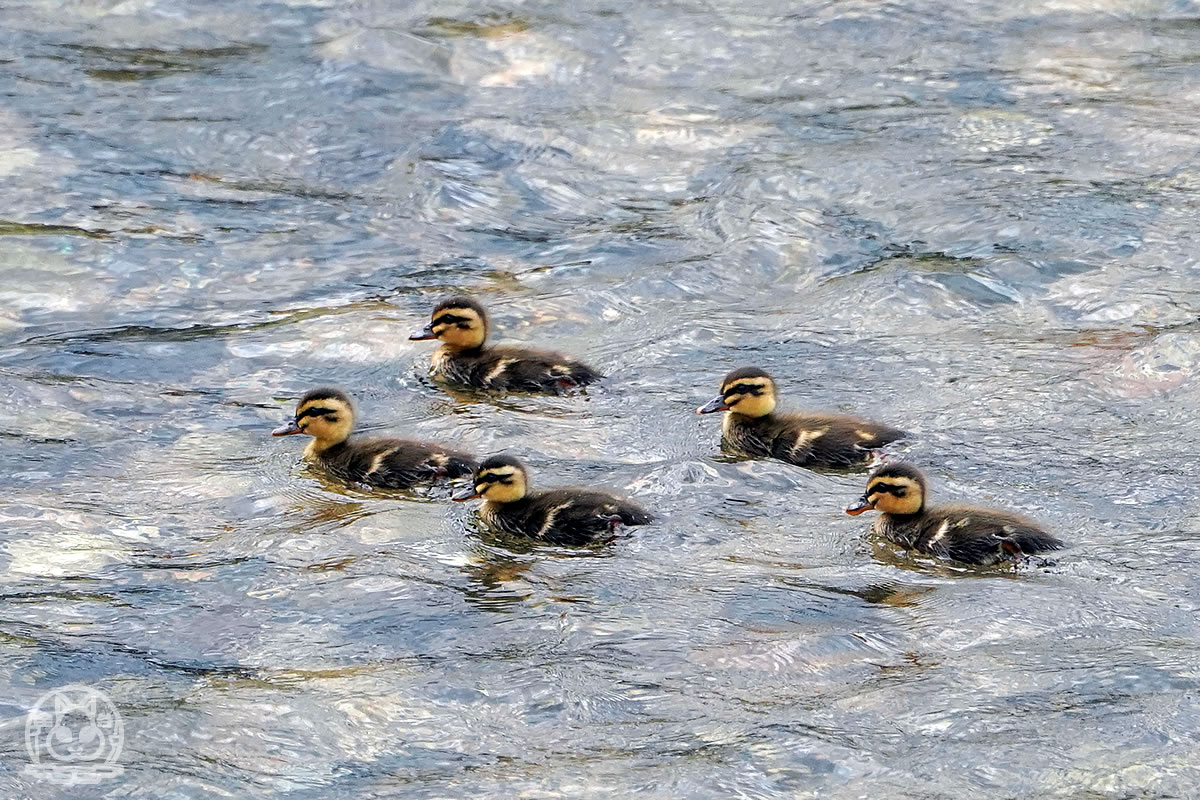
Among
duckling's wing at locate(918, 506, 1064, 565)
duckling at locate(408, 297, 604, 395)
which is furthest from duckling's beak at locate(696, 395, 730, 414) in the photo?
duckling's wing at locate(918, 506, 1064, 565)

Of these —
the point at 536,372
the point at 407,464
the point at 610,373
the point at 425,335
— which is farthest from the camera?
the point at 425,335

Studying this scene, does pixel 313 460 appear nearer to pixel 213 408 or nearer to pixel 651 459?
pixel 213 408

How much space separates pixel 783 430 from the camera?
7504 mm

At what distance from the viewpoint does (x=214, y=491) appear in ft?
23.0

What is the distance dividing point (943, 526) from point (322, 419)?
8.28 ft

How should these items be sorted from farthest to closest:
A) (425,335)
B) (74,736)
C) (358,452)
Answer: (425,335) → (358,452) → (74,736)

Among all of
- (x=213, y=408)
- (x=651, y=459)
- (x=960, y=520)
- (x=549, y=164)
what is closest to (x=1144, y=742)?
(x=960, y=520)

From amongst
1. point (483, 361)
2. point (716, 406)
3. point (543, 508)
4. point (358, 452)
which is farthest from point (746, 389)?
point (358, 452)

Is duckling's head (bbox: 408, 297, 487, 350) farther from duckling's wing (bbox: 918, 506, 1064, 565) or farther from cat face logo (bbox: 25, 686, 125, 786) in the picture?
cat face logo (bbox: 25, 686, 125, 786)

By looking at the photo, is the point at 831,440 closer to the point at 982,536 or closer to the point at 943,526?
the point at 943,526

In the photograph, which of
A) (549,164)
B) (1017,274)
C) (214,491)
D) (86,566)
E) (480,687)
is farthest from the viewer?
(549,164)

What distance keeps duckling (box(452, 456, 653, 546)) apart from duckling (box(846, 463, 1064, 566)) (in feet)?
2.80

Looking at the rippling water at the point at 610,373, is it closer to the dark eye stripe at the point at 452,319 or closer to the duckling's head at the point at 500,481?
the duckling's head at the point at 500,481

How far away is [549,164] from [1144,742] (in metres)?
5.82
